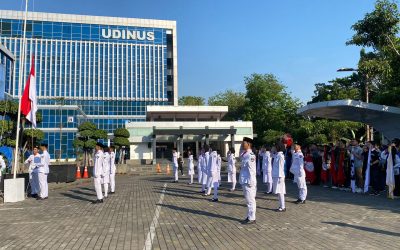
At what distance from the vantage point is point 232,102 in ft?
268

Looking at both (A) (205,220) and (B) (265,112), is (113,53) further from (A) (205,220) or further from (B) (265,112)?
(A) (205,220)

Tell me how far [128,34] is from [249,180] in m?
77.1

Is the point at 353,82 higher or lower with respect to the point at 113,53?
lower

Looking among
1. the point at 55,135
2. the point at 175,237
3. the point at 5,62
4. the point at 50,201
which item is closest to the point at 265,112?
the point at 55,135

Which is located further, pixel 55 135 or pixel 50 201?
pixel 55 135

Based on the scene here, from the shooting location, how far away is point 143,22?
83.8 m

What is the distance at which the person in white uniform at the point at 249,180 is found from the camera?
359 inches

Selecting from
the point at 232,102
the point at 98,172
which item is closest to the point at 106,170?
the point at 98,172

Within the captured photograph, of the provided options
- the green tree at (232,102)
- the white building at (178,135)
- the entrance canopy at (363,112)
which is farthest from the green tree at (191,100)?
the entrance canopy at (363,112)

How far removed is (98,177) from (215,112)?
56.6 meters

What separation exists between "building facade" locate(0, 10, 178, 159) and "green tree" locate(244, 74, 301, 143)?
78.2 feet

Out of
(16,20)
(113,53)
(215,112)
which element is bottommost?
(215,112)

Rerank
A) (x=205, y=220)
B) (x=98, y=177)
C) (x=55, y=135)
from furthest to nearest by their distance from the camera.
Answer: (x=55, y=135)
(x=98, y=177)
(x=205, y=220)

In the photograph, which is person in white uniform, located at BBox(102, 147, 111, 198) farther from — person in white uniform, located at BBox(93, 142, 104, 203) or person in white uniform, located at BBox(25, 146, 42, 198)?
person in white uniform, located at BBox(25, 146, 42, 198)
